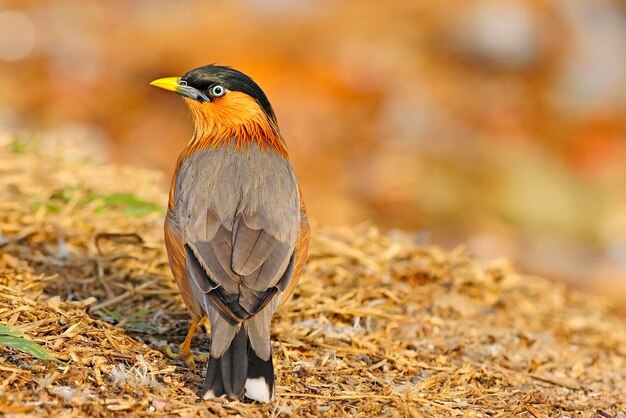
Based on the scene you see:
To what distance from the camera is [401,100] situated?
1596 cm

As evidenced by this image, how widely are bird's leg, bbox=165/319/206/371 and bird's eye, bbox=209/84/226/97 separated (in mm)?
1395

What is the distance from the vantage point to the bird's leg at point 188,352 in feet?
16.6

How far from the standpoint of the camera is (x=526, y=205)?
12828 mm

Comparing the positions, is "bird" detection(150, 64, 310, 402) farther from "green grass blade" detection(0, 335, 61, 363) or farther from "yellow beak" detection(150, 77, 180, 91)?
"green grass blade" detection(0, 335, 61, 363)

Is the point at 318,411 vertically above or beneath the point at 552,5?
beneath

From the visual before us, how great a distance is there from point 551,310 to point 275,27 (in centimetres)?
1110

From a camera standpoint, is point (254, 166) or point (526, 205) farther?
point (526, 205)

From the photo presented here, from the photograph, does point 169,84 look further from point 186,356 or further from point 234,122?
point 186,356

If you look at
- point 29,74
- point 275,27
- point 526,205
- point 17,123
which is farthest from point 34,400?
point 275,27

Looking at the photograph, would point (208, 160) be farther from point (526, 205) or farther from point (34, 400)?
point (526, 205)

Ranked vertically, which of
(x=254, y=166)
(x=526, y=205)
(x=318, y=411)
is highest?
Answer: (x=254, y=166)

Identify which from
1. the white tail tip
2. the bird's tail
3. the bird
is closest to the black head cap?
the bird

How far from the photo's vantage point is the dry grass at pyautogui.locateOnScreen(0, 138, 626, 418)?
4.59m

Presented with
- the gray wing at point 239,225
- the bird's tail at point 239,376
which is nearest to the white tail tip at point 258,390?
the bird's tail at point 239,376
